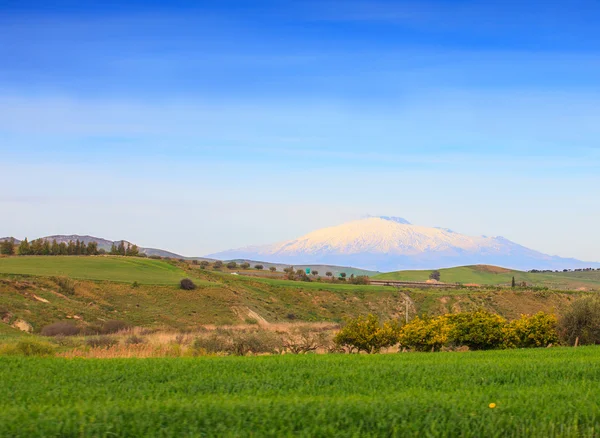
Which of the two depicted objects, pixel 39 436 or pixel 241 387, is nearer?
pixel 39 436

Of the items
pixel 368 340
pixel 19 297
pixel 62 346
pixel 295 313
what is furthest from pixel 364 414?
pixel 295 313

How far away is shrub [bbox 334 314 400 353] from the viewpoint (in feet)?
102

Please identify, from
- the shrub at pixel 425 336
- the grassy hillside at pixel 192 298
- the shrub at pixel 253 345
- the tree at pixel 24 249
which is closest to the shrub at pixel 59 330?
the grassy hillside at pixel 192 298

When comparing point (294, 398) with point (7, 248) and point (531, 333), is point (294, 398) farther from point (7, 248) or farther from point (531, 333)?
point (7, 248)

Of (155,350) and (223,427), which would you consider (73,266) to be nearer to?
(155,350)

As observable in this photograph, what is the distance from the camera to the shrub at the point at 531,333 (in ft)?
104

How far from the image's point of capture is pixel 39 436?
9609 millimetres

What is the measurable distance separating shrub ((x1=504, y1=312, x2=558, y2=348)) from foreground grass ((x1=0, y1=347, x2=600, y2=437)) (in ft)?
43.5

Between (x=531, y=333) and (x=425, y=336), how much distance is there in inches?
234

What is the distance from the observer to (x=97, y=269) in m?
75.4

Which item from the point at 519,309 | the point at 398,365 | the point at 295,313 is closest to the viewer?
the point at 398,365

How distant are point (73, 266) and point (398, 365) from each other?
210 feet

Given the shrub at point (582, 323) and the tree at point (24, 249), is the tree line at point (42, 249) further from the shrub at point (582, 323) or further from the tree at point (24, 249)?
the shrub at point (582, 323)

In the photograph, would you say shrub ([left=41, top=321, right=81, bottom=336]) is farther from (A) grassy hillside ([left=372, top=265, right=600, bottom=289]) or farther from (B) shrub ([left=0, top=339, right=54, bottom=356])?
(A) grassy hillside ([left=372, top=265, right=600, bottom=289])
